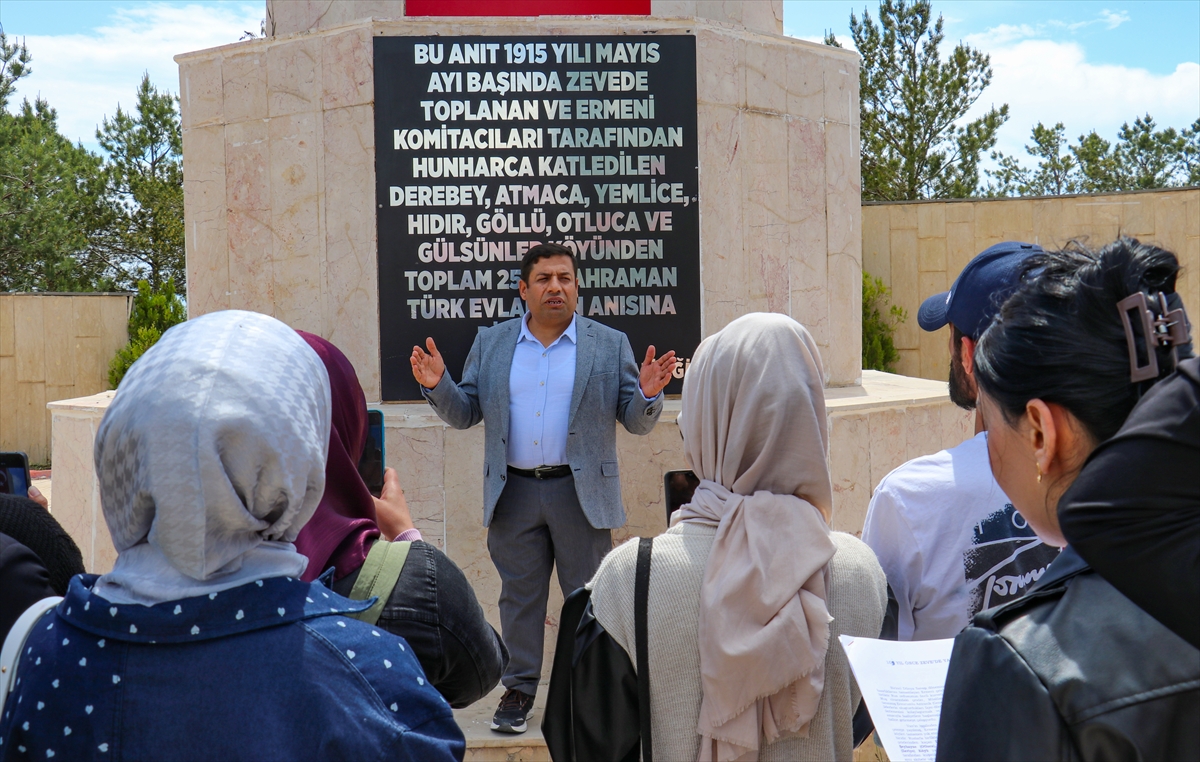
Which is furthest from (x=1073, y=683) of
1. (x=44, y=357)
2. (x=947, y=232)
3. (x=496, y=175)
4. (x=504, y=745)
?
(x=44, y=357)

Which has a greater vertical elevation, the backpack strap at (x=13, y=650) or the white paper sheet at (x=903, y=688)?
the backpack strap at (x=13, y=650)

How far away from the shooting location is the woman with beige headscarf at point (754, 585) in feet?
6.05

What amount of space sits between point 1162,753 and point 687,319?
180 inches

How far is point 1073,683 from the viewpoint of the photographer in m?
0.93

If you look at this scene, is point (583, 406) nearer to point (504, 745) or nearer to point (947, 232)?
point (504, 745)

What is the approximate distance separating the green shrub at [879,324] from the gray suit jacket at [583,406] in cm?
995

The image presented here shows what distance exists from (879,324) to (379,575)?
13.3 m

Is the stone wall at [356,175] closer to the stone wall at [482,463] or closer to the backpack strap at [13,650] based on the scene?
the stone wall at [482,463]

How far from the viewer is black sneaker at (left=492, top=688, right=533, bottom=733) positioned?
Result: 4.12 metres

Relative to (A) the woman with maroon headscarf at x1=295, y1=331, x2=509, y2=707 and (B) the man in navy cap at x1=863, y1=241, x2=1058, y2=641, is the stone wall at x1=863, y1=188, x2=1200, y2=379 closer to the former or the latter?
(B) the man in navy cap at x1=863, y1=241, x2=1058, y2=641

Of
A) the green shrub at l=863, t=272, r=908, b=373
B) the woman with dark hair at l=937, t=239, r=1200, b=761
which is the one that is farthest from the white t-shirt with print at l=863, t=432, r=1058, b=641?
the green shrub at l=863, t=272, r=908, b=373

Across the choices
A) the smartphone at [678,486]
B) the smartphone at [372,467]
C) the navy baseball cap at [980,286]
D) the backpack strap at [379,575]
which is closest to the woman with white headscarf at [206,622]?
the backpack strap at [379,575]

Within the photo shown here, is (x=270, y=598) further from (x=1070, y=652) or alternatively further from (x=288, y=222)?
(x=288, y=222)

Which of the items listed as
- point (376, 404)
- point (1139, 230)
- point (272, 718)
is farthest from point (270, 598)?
point (1139, 230)
